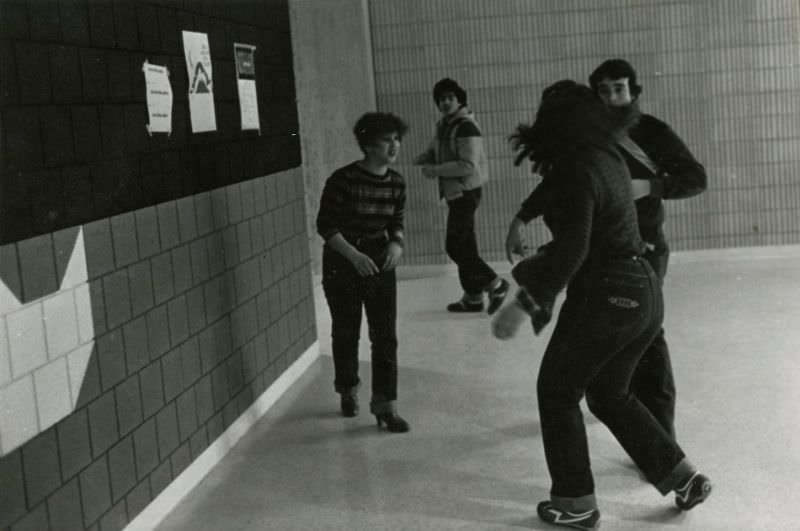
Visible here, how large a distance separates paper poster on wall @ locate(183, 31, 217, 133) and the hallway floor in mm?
1413

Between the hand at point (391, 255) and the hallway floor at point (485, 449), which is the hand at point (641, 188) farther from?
the hand at point (391, 255)

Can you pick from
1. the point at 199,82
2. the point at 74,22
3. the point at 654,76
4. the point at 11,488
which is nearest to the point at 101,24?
the point at 74,22

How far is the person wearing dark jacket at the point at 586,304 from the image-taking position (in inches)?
133

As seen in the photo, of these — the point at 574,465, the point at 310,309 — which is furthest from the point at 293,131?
the point at 574,465

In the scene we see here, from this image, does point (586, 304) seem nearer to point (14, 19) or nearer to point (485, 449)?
point (485, 449)

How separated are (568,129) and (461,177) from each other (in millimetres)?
3849

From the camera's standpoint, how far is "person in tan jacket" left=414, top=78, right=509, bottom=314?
23.6 feet

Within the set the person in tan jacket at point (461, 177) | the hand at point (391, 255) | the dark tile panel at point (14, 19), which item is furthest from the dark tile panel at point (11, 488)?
the person in tan jacket at point (461, 177)

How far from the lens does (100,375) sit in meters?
3.47

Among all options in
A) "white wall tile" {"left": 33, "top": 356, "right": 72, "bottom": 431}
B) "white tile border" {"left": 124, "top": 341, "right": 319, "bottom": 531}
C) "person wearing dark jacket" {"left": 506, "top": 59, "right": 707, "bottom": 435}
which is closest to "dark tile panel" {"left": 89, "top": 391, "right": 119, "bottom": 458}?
"white wall tile" {"left": 33, "top": 356, "right": 72, "bottom": 431}

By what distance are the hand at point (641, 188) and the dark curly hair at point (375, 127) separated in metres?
1.16

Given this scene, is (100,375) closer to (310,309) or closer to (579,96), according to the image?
(579,96)

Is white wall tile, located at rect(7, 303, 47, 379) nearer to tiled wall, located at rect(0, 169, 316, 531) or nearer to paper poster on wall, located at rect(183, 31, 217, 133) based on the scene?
tiled wall, located at rect(0, 169, 316, 531)

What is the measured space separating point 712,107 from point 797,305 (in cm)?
236
